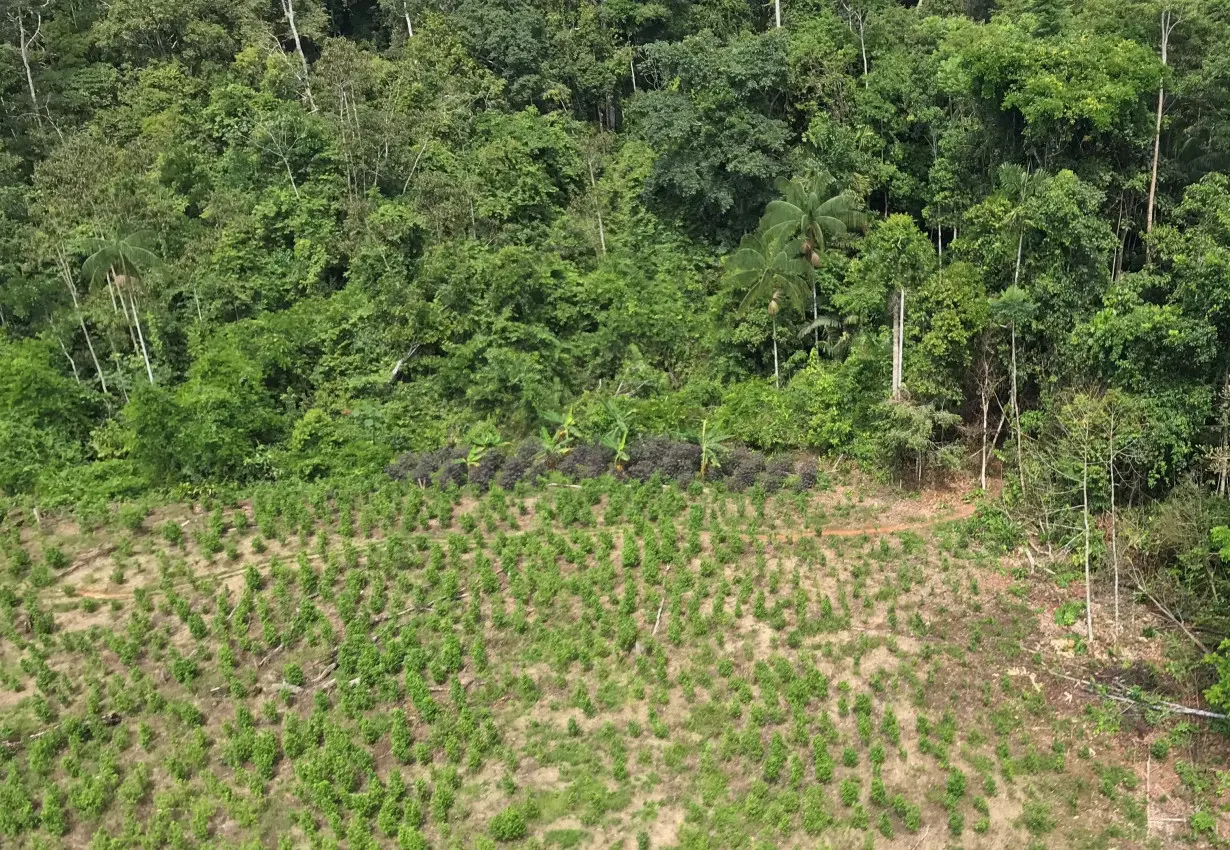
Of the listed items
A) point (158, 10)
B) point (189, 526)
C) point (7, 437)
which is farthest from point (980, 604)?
point (158, 10)

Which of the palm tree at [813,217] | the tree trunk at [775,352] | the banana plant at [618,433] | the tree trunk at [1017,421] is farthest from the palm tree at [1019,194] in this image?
the banana plant at [618,433]

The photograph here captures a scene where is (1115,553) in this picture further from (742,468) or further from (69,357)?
A: (69,357)

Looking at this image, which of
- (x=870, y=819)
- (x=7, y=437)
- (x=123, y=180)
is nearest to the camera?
(x=870, y=819)

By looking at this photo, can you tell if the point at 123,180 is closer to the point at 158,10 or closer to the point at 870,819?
the point at 158,10

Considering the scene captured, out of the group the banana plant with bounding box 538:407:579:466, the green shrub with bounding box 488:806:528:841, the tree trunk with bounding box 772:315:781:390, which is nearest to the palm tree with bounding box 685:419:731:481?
the banana plant with bounding box 538:407:579:466

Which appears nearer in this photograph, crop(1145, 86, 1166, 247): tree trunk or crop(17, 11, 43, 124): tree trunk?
crop(1145, 86, 1166, 247): tree trunk

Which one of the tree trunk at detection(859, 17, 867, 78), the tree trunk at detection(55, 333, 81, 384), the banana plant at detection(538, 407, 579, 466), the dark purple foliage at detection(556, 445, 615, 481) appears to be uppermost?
the tree trunk at detection(859, 17, 867, 78)

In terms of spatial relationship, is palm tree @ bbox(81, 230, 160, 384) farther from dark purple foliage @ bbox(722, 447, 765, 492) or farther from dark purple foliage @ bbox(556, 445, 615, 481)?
dark purple foliage @ bbox(722, 447, 765, 492)
